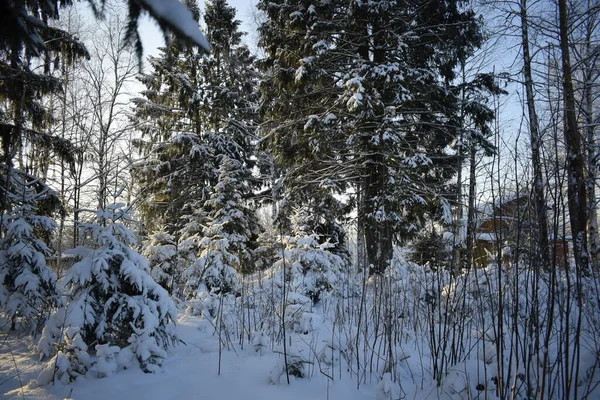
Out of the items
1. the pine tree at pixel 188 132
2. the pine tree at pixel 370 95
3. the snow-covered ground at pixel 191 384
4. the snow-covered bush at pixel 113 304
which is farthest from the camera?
the pine tree at pixel 188 132

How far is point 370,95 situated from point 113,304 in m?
6.36

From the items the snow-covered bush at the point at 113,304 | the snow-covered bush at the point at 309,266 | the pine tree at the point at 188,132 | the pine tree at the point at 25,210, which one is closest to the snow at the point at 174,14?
the snow-covered bush at the point at 113,304

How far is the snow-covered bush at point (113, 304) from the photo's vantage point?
2.82m

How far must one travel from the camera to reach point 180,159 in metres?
10.7

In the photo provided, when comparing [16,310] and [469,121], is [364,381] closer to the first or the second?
[16,310]

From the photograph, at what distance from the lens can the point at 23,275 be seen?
3.71m

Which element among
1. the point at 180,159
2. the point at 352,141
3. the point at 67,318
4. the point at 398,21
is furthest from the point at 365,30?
the point at 67,318

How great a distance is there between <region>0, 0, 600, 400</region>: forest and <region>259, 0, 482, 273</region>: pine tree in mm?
79

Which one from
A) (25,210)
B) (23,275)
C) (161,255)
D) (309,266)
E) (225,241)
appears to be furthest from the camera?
(161,255)

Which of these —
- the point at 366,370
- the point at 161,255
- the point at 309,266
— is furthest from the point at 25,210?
the point at 366,370

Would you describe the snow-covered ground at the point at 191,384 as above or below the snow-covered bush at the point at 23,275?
below

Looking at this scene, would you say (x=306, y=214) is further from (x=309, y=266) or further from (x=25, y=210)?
(x=25, y=210)

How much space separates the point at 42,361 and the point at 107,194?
7.31 meters

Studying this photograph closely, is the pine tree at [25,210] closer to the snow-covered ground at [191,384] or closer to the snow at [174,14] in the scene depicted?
the snow-covered ground at [191,384]
